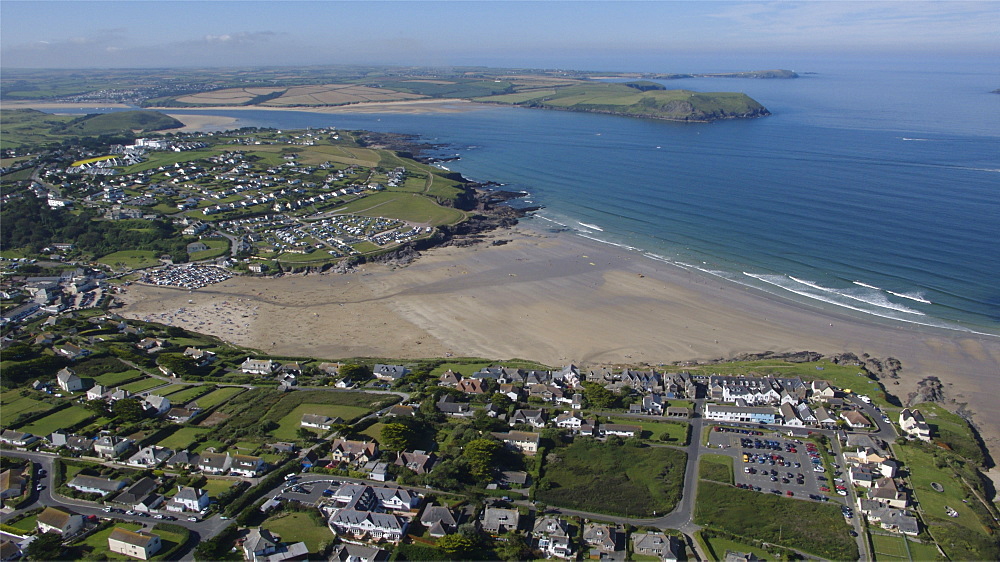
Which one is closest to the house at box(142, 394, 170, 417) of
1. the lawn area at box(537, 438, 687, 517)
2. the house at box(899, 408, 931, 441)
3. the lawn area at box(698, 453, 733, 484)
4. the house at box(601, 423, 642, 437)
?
the lawn area at box(537, 438, 687, 517)

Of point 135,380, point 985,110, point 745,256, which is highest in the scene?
point 985,110

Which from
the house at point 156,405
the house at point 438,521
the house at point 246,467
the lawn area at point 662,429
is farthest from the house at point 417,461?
the house at point 156,405

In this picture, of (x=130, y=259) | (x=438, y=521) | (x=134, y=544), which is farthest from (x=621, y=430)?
(x=130, y=259)

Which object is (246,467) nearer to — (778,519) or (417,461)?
(417,461)

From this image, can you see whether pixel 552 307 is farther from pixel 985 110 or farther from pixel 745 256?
pixel 985 110

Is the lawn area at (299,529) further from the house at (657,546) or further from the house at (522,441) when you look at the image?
the house at (657,546)

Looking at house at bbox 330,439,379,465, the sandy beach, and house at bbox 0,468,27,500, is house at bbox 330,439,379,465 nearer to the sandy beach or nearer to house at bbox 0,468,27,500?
house at bbox 0,468,27,500

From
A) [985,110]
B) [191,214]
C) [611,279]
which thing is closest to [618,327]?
[611,279]
